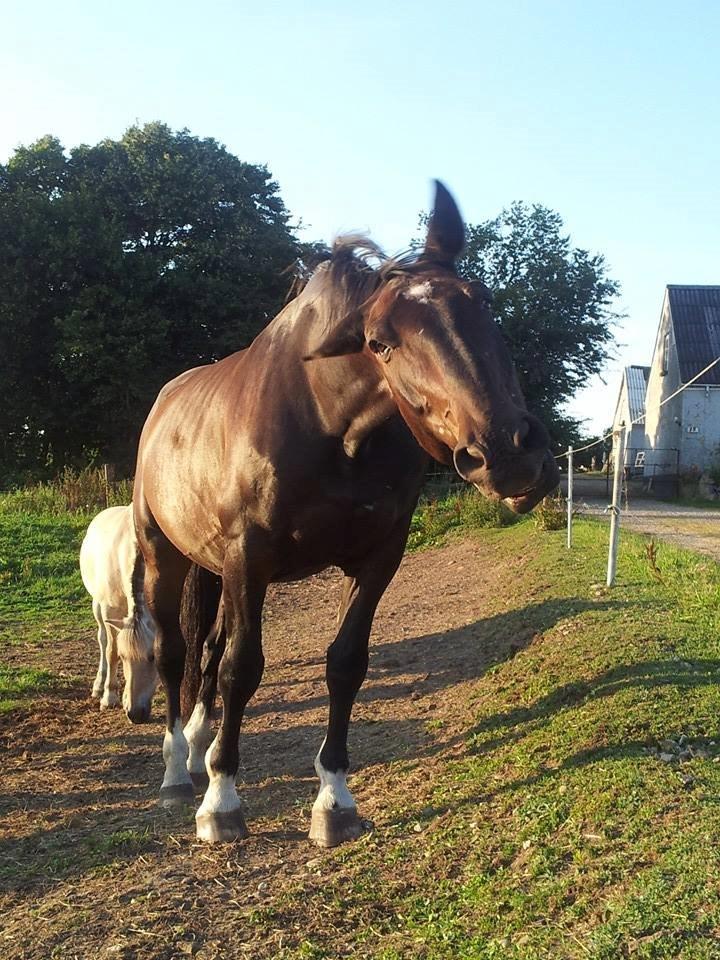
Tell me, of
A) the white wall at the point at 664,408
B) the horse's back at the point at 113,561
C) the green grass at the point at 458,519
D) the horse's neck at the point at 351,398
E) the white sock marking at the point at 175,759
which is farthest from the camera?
the white wall at the point at 664,408

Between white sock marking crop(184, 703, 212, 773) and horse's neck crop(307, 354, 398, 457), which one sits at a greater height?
horse's neck crop(307, 354, 398, 457)

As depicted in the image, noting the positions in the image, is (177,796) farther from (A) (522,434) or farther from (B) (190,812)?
(A) (522,434)

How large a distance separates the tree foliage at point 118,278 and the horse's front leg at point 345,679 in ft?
68.1

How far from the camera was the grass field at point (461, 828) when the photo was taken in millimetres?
2727

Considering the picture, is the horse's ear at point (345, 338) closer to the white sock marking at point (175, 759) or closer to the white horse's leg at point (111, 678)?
the white sock marking at point (175, 759)

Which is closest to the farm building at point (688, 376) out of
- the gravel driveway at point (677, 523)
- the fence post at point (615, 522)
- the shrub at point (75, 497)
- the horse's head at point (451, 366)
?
the gravel driveway at point (677, 523)

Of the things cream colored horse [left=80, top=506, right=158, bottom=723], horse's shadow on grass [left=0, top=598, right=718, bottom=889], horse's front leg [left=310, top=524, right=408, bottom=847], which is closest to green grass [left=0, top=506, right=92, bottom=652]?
cream colored horse [left=80, top=506, right=158, bottom=723]

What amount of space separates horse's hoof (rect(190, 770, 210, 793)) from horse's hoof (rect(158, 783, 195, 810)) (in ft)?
0.42

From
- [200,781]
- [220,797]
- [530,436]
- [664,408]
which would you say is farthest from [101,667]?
[664,408]

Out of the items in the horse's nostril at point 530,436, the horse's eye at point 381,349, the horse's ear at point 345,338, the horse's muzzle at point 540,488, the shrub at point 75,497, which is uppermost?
the horse's ear at point 345,338

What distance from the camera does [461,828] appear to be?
345 centimetres

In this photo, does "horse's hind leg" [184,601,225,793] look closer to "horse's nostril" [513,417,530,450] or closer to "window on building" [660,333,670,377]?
"horse's nostril" [513,417,530,450]

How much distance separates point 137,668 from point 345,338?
3.64 metres

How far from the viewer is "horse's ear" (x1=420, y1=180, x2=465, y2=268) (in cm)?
313
